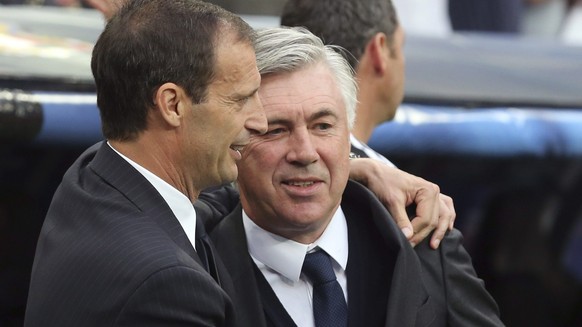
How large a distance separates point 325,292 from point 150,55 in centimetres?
53

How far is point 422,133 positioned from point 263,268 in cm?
110

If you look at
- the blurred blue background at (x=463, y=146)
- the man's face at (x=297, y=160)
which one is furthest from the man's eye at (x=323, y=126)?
the blurred blue background at (x=463, y=146)

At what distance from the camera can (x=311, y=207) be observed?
1837 millimetres

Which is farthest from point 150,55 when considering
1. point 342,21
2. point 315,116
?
point 342,21

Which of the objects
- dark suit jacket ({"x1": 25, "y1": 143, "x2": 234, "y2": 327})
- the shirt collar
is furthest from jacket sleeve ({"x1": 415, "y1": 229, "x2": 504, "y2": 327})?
A: dark suit jacket ({"x1": 25, "y1": 143, "x2": 234, "y2": 327})

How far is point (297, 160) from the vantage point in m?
1.84

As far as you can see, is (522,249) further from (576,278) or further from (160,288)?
(160,288)

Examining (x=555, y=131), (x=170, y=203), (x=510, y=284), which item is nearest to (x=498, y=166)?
(x=555, y=131)

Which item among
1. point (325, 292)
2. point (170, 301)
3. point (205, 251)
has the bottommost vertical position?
point (325, 292)

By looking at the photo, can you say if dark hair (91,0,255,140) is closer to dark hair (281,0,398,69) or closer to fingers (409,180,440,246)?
fingers (409,180,440,246)

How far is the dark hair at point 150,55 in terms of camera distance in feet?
4.93

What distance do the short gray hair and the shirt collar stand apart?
0.61 ft

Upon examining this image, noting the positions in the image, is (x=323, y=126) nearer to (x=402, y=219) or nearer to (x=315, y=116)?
(x=315, y=116)

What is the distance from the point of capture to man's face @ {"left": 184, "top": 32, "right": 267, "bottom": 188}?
5.03ft
